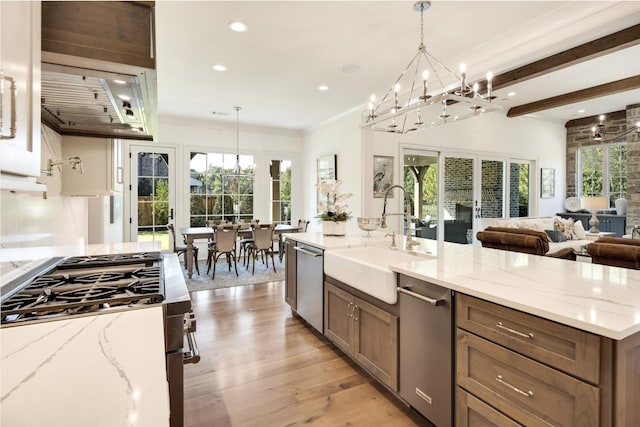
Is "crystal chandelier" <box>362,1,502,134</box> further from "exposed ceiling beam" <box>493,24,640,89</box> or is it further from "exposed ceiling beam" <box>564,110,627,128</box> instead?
"exposed ceiling beam" <box>564,110,627,128</box>

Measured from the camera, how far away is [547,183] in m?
7.42

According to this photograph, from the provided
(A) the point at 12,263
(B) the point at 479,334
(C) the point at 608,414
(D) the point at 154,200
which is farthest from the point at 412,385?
(D) the point at 154,200

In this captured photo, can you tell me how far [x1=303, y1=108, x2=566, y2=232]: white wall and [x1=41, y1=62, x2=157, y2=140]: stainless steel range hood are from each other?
3791 millimetres

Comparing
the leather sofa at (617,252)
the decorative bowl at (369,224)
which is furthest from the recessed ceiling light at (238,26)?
the leather sofa at (617,252)

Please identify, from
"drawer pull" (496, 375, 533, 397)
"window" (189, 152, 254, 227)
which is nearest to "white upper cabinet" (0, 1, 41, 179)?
"drawer pull" (496, 375, 533, 397)

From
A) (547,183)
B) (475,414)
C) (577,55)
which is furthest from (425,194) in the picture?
(475,414)

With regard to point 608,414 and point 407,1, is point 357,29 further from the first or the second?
point 608,414

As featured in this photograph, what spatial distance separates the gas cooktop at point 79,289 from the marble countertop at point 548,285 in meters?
1.30

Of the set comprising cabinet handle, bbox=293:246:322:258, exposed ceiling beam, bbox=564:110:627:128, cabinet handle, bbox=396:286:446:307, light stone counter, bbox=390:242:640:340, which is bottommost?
cabinet handle, bbox=396:286:446:307

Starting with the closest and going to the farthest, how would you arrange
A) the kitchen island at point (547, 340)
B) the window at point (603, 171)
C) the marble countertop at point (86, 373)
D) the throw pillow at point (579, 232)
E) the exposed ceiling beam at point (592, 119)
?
the marble countertop at point (86, 373)
the kitchen island at point (547, 340)
the throw pillow at point (579, 232)
the exposed ceiling beam at point (592, 119)
the window at point (603, 171)

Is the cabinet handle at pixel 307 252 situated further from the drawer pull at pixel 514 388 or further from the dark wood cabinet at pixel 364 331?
the drawer pull at pixel 514 388

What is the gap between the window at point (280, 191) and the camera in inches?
289

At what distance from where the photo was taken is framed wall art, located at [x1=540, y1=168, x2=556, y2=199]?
7.33 metres

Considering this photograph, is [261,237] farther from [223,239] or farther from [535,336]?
[535,336]
